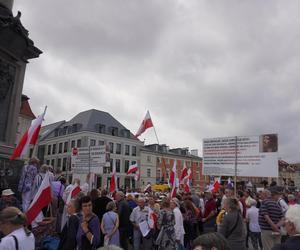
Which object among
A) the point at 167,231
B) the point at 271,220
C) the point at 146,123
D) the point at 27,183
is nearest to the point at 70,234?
the point at 27,183

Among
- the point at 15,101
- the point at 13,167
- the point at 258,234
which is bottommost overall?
the point at 258,234

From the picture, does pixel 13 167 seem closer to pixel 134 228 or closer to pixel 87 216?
pixel 87 216

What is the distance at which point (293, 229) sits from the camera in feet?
11.4

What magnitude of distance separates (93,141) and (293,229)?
6179 centimetres

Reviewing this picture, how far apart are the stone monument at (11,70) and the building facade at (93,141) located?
5415 centimetres

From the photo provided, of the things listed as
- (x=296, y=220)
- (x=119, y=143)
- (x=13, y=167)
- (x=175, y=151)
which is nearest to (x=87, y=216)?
(x=13, y=167)

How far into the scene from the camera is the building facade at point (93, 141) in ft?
211

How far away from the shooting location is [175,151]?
81.3 meters

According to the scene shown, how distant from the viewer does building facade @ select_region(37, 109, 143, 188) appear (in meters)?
64.2

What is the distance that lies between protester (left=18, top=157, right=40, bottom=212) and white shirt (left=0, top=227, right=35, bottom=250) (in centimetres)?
395

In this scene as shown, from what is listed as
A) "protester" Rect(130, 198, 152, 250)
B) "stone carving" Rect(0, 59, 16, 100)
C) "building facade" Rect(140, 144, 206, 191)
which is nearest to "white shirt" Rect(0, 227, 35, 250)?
"stone carving" Rect(0, 59, 16, 100)

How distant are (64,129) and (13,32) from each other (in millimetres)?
62515

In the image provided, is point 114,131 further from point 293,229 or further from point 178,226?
point 293,229

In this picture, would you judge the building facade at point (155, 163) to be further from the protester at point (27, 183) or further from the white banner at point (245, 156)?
the protester at point (27, 183)
